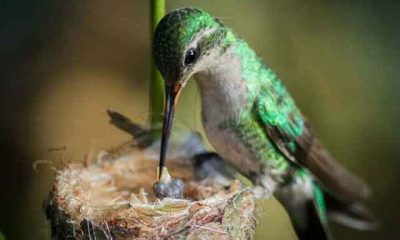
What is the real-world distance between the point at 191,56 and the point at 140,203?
0.31 metres

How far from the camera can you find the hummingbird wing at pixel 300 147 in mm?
2127

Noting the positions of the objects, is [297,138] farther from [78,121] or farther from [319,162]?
[78,121]

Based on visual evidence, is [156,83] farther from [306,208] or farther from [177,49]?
[306,208]

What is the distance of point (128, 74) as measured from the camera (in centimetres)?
270

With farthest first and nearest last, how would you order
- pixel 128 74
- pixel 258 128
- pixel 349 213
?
pixel 128 74
pixel 349 213
pixel 258 128

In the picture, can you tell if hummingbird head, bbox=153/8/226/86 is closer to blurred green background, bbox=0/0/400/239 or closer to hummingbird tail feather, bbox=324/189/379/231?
hummingbird tail feather, bbox=324/189/379/231

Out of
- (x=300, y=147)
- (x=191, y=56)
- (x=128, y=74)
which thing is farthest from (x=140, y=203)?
(x=128, y=74)

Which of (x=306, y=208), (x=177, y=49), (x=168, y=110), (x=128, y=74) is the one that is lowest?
(x=306, y=208)

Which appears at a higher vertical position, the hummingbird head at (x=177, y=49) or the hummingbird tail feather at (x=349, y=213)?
the hummingbird head at (x=177, y=49)

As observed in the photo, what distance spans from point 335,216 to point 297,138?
258 millimetres

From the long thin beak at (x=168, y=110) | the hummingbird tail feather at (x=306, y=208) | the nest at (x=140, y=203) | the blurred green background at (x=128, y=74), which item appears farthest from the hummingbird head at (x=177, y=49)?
the blurred green background at (x=128, y=74)

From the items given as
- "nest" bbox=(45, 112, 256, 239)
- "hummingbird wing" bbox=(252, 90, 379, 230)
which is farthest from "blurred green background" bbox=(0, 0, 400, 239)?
"hummingbird wing" bbox=(252, 90, 379, 230)

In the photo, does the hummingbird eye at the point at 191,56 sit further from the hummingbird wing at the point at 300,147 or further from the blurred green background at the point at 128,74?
the blurred green background at the point at 128,74

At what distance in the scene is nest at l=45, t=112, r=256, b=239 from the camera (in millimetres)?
1812
